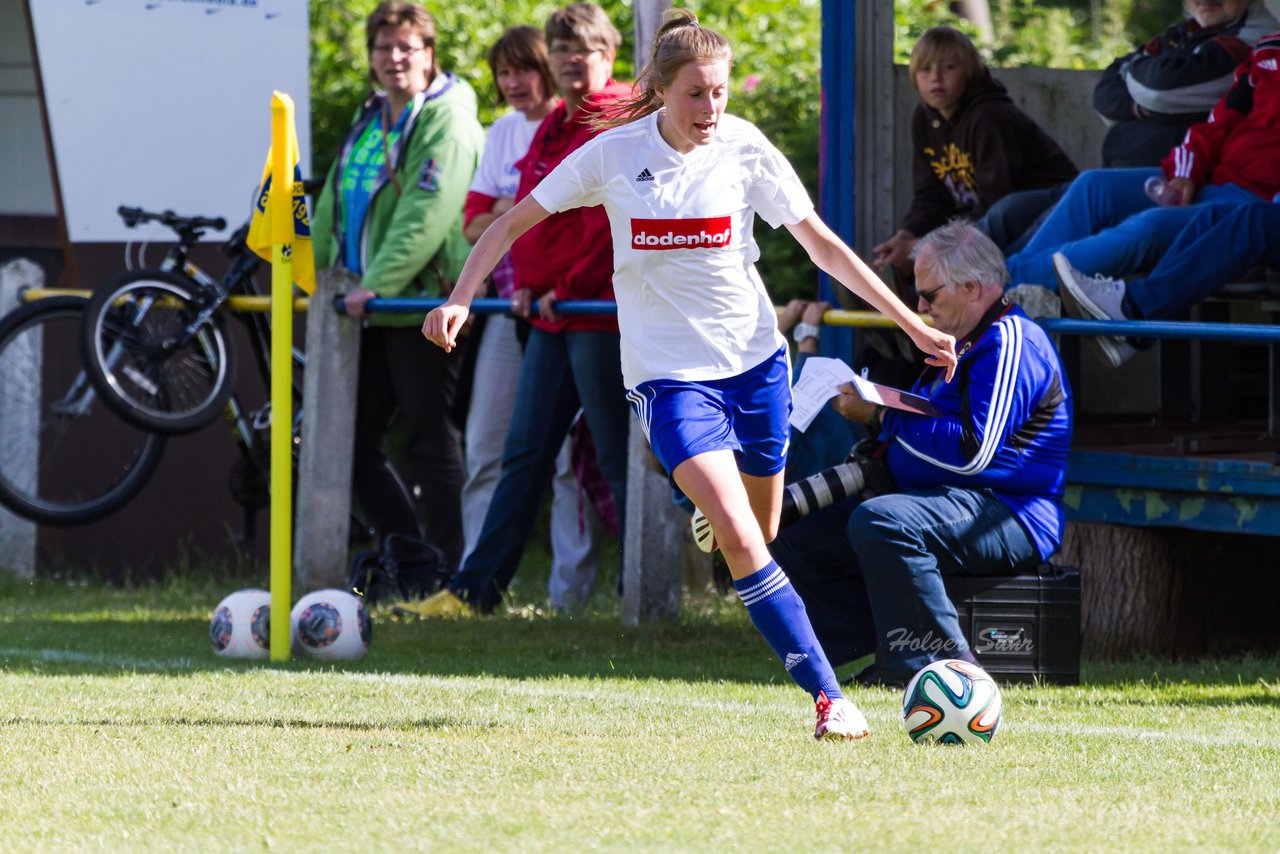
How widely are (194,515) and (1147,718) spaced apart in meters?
5.82

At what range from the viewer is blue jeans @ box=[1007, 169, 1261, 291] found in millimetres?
7312

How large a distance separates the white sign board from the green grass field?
10.8ft

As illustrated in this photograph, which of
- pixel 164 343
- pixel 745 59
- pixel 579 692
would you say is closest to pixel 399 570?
pixel 164 343

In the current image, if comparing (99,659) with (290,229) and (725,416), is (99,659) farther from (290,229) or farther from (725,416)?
(725,416)

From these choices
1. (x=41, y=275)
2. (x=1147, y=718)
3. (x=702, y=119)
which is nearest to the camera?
(x=702, y=119)

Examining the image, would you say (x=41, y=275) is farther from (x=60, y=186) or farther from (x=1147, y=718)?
(x=1147, y=718)

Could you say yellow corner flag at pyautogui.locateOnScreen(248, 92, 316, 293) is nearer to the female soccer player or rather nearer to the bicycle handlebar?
the female soccer player

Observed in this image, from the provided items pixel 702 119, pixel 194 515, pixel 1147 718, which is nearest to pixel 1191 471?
pixel 1147 718

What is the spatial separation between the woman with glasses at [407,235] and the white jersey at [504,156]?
0.15 metres

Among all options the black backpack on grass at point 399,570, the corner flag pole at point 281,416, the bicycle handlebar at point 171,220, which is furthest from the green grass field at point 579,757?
the bicycle handlebar at point 171,220

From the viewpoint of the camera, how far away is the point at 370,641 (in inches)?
277

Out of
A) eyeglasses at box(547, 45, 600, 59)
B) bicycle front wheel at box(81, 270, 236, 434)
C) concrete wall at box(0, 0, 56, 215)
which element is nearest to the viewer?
eyeglasses at box(547, 45, 600, 59)

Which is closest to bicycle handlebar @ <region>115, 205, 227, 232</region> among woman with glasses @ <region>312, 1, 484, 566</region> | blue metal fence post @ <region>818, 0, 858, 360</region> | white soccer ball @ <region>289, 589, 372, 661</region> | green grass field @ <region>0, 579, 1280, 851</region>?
woman with glasses @ <region>312, 1, 484, 566</region>

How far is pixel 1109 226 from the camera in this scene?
305 inches
